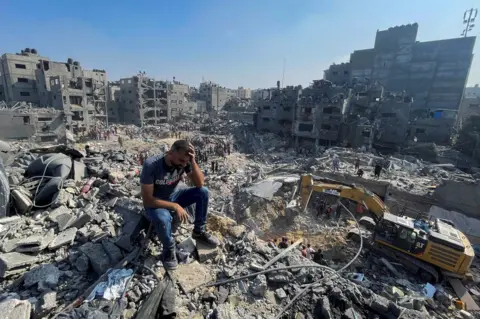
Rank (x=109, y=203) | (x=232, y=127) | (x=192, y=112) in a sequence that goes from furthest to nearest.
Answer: (x=192, y=112) < (x=232, y=127) < (x=109, y=203)

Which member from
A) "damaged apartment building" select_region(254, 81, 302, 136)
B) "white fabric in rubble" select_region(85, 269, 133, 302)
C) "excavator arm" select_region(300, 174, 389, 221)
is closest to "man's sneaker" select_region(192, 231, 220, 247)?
"white fabric in rubble" select_region(85, 269, 133, 302)

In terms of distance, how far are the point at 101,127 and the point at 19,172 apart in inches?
1379

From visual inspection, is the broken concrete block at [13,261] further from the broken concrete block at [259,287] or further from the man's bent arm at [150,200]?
the broken concrete block at [259,287]

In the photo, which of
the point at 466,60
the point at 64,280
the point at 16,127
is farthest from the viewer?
the point at 466,60

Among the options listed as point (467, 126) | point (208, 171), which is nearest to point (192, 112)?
point (208, 171)

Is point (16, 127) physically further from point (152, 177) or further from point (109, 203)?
point (152, 177)

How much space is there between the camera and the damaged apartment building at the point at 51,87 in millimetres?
32125

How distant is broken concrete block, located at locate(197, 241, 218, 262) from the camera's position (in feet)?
11.8

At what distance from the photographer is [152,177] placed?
3174mm

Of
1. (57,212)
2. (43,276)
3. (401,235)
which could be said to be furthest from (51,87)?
(401,235)

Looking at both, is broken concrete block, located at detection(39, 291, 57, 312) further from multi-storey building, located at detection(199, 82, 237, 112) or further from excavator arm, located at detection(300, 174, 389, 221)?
multi-storey building, located at detection(199, 82, 237, 112)

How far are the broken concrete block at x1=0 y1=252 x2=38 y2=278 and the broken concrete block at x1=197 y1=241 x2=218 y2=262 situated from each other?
2.35m

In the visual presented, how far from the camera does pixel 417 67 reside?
139ft

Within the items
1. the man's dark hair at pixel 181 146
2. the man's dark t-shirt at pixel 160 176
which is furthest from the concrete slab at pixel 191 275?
the man's dark hair at pixel 181 146
